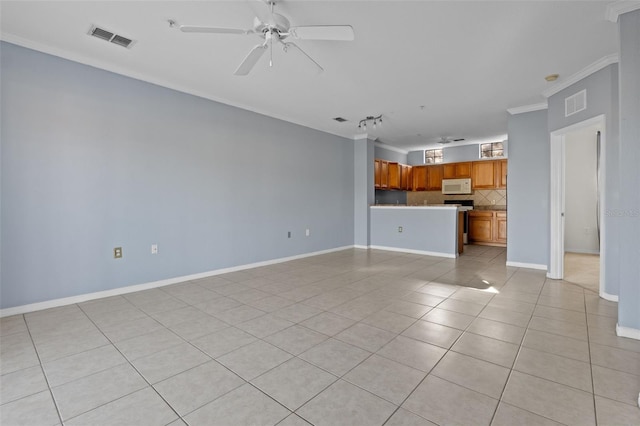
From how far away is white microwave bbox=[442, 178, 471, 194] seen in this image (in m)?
7.78

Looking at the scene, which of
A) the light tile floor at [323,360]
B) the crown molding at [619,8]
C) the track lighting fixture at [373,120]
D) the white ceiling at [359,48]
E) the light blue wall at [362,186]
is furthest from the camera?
the light blue wall at [362,186]

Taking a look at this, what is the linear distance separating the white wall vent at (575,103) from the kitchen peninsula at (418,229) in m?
2.52

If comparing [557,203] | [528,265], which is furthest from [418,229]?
[557,203]

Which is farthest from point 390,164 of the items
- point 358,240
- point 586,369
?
point 586,369

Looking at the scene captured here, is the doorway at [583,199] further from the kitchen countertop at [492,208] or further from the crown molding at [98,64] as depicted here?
the crown molding at [98,64]

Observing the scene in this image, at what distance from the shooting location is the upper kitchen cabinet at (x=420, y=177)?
859 cm

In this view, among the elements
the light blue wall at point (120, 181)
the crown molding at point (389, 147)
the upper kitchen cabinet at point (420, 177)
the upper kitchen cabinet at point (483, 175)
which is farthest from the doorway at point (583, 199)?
the light blue wall at point (120, 181)

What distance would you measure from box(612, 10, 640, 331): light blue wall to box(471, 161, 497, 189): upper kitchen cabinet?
17.9 ft

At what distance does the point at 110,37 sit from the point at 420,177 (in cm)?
772

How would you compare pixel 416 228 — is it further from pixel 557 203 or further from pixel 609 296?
pixel 609 296

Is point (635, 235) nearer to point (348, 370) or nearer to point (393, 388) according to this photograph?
point (393, 388)

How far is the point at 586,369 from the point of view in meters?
1.88

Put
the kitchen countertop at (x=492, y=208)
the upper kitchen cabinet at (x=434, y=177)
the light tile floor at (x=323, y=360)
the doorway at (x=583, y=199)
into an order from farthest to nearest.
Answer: the upper kitchen cabinet at (x=434, y=177) < the kitchen countertop at (x=492, y=208) < the doorway at (x=583, y=199) < the light tile floor at (x=323, y=360)

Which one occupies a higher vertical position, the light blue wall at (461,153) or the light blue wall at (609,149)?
the light blue wall at (461,153)
